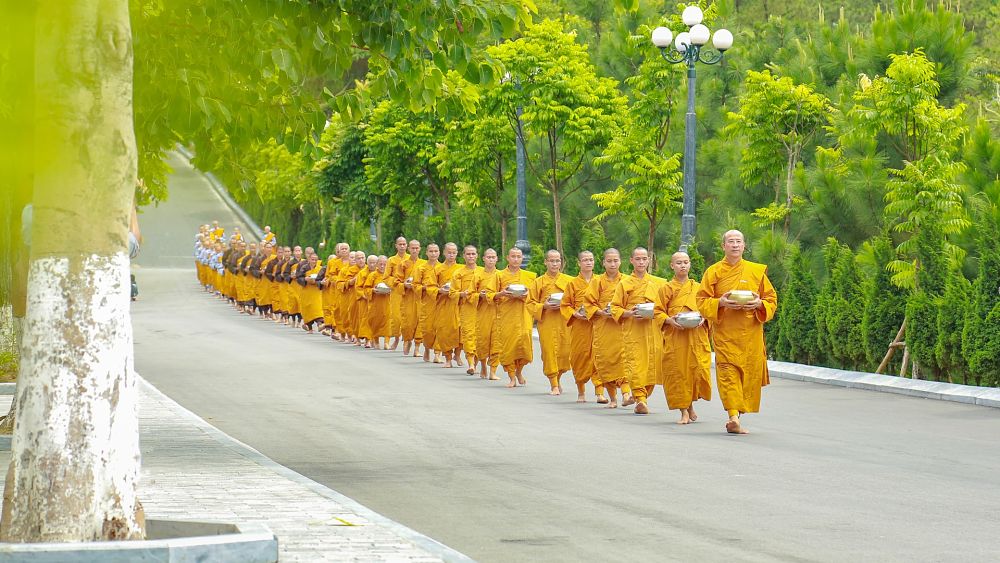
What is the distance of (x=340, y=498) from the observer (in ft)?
33.9

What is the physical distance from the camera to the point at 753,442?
15117 mm

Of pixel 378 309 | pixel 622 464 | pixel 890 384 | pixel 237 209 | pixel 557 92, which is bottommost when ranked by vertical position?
pixel 622 464

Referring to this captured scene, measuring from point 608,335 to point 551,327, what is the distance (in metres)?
2.64

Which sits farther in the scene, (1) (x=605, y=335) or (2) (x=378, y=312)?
(2) (x=378, y=312)

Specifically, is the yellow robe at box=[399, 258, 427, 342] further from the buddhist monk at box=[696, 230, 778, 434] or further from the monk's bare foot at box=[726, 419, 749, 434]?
the monk's bare foot at box=[726, 419, 749, 434]

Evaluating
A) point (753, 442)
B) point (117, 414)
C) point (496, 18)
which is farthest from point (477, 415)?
point (117, 414)

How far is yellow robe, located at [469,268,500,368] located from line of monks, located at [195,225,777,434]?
0.02 meters

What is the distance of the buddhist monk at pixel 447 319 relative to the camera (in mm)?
26891

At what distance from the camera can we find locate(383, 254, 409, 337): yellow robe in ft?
101

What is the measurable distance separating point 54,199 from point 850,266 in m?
18.9

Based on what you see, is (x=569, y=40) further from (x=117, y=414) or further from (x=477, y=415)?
(x=117, y=414)

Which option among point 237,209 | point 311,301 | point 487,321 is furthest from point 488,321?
point 237,209

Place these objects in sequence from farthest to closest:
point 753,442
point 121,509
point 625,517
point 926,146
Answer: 1. point 926,146
2. point 753,442
3. point 625,517
4. point 121,509

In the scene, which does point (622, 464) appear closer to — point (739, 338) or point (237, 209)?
point (739, 338)
